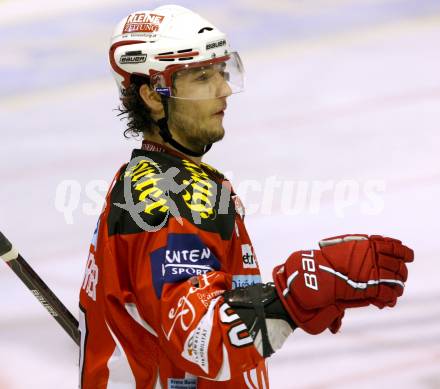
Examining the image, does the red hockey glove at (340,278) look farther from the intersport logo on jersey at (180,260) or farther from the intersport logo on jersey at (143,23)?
the intersport logo on jersey at (143,23)

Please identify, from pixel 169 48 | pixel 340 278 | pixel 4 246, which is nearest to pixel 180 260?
pixel 340 278

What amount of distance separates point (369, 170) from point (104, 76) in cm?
138

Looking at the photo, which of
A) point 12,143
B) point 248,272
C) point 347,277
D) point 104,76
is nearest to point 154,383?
point 248,272

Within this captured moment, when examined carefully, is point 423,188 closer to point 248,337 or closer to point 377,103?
point 377,103

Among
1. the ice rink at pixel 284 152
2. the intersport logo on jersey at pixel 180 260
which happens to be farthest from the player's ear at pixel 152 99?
the ice rink at pixel 284 152

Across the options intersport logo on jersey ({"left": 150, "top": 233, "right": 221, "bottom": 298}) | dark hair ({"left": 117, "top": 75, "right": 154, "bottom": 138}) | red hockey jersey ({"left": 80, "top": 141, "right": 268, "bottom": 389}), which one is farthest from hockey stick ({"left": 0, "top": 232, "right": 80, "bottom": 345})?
intersport logo on jersey ({"left": 150, "top": 233, "right": 221, "bottom": 298})

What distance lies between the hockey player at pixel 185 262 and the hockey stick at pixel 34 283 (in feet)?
1.13

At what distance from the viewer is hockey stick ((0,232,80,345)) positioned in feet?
8.68

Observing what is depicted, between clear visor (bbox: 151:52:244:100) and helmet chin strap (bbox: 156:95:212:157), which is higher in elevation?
clear visor (bbox: 151:52:244:100)

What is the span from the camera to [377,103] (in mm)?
4742

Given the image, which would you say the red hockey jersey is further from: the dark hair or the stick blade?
the stick blade

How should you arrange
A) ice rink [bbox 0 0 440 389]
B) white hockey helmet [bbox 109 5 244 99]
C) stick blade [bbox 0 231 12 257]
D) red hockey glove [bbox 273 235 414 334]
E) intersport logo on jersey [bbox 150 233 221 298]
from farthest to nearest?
ice rink [bbox 0 0 440 389]
stick blade [bbox 0 231 12 257]
white hockey helmet [bbox 109 5 244 99]
intersport logo on jersey [bbox 150 233 221 298]
red hockey glove [bbox 273 235 414 334]

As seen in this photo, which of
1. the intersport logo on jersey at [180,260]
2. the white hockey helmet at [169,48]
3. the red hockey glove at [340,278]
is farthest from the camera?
the white hockey helmet at [169,48]

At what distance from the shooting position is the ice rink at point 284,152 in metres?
3.53
